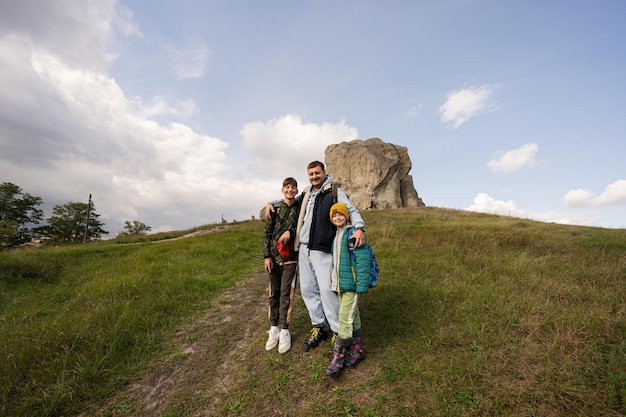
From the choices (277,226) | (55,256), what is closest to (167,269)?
(277,226)

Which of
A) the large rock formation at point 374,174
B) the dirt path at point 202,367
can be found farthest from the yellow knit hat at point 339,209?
the large rock formation at point 374,174

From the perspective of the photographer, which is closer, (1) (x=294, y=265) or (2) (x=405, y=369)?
(2) (x=405, y=369)

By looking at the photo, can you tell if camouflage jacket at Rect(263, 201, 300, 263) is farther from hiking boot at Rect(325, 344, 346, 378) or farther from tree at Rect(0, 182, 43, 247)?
tree at Rect(0, 182, 43, 247)

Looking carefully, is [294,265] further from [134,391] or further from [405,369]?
[134,391]

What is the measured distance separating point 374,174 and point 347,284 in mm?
28991

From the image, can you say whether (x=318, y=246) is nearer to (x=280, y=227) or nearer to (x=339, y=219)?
(x=339, y=219)

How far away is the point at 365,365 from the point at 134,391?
298 centimetres

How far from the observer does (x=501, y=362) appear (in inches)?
128

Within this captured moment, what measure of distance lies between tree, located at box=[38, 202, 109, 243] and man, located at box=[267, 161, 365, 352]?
38.4 m

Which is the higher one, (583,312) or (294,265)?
(294,265)

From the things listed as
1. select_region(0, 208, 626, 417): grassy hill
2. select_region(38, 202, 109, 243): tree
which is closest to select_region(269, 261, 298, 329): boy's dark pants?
select_region(0, 208, 626, 417): grassy hill

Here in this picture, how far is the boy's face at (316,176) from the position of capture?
398 centimetres

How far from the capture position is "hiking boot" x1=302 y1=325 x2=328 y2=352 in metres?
4.04

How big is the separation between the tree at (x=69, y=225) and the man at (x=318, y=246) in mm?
38425
